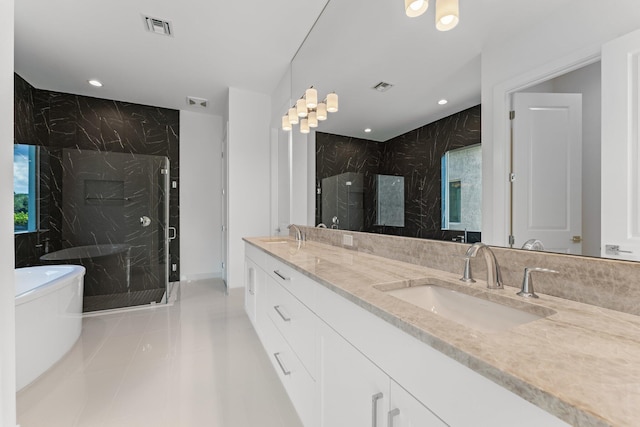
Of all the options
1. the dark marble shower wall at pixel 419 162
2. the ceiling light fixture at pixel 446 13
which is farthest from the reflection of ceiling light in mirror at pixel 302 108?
the ceiling light fixture at pixel 446 13

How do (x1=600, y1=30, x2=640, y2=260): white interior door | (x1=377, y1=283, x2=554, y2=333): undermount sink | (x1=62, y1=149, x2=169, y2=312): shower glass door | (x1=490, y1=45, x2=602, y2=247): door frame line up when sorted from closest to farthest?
1. (x1=600, y1=30, x2=640, y2=260): white interior door
2. (x1=377, y1=283, x2=554, y2=333): undermount sink
3. (x1=490, y1=45, x2=602, y2=247): door frame
4. (x1=62, y1=149, x2=169, y2=312): shower glass door

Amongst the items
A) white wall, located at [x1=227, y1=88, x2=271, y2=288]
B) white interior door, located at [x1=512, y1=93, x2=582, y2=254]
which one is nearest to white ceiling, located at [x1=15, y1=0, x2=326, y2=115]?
white wall, located at [x1=227, y1=88, x2=271, y2=288]

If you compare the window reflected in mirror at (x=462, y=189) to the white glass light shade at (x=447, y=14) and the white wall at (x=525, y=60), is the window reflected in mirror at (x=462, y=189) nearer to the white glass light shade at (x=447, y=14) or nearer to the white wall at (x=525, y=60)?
the white wall at (x=525, y=60)

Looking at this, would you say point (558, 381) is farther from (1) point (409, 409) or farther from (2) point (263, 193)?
(2) point (263, 193)

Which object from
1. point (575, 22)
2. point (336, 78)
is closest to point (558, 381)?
point (575, 22)

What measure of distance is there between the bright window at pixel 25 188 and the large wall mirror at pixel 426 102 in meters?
3.45

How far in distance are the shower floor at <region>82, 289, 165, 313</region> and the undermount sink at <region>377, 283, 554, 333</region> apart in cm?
337

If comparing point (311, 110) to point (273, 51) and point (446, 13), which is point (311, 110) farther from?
point (446, 13)

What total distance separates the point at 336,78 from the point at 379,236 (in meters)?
1.41

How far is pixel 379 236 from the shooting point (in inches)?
68.0

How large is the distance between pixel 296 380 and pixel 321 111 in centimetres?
198

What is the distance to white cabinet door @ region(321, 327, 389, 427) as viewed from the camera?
75 cm

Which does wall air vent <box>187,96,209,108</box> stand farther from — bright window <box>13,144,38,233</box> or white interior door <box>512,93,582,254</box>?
white interior door <box>512,93,582,254</box>

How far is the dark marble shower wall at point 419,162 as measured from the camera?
1.21 m
